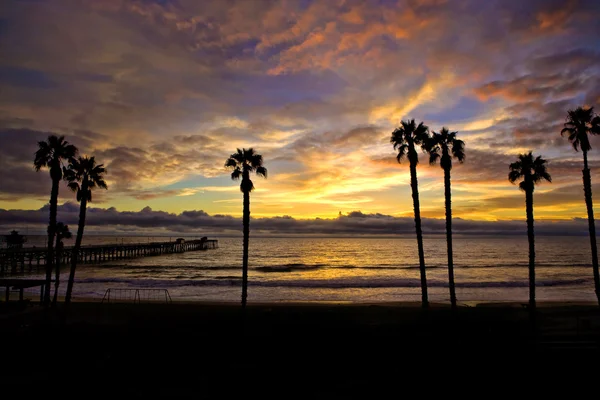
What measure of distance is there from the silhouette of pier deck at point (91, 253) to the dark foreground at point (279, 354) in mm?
45231

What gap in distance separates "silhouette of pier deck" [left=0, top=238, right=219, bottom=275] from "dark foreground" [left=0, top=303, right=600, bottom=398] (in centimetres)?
4523

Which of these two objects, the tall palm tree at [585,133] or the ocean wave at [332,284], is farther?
the ocean wave at [332,284]

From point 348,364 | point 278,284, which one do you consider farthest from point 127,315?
point 278,284

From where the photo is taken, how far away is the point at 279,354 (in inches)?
591

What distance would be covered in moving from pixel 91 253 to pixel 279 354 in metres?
88.8

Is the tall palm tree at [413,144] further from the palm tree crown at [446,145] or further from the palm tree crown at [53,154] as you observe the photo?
the palm tree crown at [53,154]

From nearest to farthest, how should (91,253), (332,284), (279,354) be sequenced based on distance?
(279,354) < (332,284) < (91,253)

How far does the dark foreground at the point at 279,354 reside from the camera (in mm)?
12234

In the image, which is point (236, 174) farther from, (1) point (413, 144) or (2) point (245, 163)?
(1) point (413, 144)

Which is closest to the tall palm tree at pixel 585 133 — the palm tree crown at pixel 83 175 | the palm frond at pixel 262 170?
the palm frond at pixel 262 170

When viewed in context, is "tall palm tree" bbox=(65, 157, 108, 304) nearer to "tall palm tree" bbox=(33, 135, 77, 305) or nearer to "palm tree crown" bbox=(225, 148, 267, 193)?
"tall palm tree" bbox=(33, 135, 77, 305)

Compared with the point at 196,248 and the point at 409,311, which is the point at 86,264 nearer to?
the point at 196,248

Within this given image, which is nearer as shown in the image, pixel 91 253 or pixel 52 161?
pixel 52 161

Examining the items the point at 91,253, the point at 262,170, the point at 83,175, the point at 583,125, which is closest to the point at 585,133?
the point at 583,125
